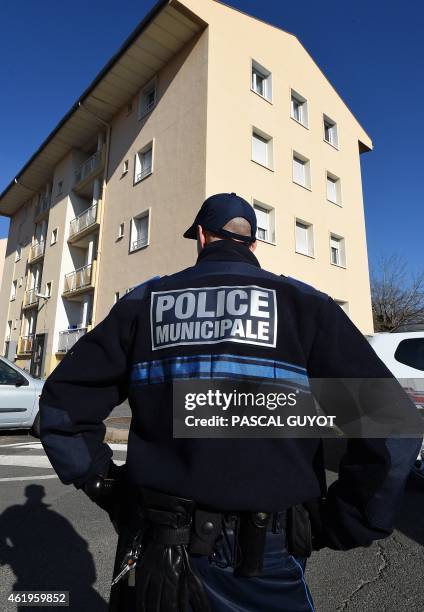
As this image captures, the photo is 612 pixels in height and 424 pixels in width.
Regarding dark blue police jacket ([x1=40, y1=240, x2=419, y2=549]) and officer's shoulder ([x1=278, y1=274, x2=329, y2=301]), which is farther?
officer's shoulder ([x1=278, y1=274, x2=329, y2=301])

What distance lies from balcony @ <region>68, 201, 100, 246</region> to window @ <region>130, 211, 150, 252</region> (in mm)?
2903

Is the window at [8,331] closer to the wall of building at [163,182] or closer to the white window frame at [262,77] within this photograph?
the wall of building at [163,182]

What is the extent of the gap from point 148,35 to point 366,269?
40.9 ft

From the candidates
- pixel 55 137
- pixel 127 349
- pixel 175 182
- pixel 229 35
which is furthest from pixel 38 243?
pixel 127 349

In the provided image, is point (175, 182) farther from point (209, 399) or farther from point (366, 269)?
point (209, 399)

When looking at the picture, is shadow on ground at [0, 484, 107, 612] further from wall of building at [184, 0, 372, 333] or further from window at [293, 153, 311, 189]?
window at [293, 153, 311, 189]

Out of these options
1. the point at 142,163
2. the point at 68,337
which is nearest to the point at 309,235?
the point at 142,163

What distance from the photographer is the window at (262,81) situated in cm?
1568

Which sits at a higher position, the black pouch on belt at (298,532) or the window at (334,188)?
the window at (334,188)

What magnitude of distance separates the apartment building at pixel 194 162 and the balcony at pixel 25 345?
0.85 m

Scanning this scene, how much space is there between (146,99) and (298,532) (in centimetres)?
1835

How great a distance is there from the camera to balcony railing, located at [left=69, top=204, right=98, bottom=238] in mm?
18688

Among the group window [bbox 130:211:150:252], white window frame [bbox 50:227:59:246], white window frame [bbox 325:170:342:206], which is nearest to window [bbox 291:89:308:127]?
white window frame [bbox 325:170:342:206]

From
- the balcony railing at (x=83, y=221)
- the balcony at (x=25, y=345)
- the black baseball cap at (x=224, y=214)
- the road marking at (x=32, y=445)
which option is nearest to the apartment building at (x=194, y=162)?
the balcony railing at (x=83, y=221)
